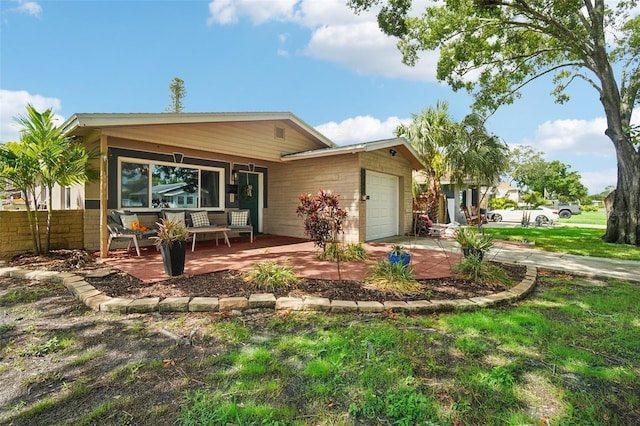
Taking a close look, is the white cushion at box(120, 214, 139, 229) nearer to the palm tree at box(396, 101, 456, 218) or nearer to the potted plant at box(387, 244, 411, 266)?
the potted plant at box(387, 244, 411, 266)

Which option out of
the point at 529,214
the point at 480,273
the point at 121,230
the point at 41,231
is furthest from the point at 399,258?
the point at 529,214

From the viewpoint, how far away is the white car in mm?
15922

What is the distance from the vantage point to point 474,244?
16.1 ft

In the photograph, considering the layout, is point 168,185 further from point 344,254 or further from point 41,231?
point 344,254

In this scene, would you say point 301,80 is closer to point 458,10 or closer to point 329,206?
point 458,10

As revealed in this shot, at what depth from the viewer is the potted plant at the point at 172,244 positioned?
168 inches

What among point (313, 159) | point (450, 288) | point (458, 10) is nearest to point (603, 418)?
point (450, 288)

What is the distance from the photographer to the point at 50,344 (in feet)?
8.34

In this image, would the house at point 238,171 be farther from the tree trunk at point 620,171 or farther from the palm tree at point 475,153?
the tree trunk at point 620,171

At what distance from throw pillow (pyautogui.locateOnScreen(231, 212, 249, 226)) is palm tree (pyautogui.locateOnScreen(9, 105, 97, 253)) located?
3.77 m

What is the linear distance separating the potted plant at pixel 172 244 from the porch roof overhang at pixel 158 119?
259 cm

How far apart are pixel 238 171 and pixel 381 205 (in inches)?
189

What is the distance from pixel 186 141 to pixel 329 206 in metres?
4.01

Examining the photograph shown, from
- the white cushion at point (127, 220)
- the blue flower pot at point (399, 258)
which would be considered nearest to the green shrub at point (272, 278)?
the blue flower pot at point (399, 258)
